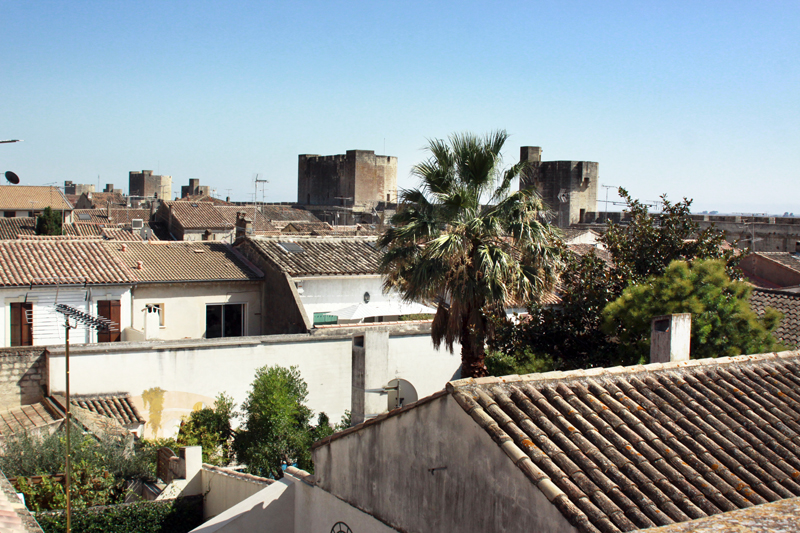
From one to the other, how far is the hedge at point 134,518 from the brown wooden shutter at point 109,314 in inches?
287

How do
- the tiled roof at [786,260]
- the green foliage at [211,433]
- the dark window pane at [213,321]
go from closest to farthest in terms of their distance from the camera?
the green foliage at [211,433] < the dark window pane at [213,321] < the tiled roof at [786,260]

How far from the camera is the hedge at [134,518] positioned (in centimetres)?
1075

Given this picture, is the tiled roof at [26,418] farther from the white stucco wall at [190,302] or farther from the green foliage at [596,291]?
the green foliage at [596,291]

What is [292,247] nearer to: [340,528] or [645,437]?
[340,528]

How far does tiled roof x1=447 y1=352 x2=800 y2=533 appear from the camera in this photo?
512 cm

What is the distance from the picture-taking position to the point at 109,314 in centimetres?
1847

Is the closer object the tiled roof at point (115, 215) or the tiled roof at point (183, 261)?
the tiled roof at point (183, 261)

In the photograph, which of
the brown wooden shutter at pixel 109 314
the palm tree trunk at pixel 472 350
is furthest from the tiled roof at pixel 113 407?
the palm tree trunk at pixel 472 350

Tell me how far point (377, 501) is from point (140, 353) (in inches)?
369

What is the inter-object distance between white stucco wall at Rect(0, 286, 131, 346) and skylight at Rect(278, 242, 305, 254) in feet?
16.7

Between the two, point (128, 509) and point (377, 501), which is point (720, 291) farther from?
point (128, 509)

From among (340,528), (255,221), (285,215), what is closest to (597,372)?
(340,528)

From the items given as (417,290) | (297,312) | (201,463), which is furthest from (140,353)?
(417,290)

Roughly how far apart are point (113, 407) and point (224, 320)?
262 inches
